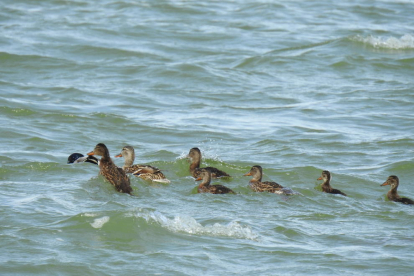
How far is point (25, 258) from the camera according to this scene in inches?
330

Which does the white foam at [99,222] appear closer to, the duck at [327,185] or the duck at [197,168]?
the duck at [197,168]

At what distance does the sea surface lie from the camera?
8.89m

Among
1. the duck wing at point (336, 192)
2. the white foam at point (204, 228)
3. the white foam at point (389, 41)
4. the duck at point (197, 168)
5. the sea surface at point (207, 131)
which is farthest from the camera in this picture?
the white foam at point (389, 41)

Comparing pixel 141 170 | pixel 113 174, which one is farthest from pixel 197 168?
pixel 113 174

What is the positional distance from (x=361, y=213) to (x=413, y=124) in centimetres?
635

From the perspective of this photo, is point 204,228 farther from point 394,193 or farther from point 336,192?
point 394,193

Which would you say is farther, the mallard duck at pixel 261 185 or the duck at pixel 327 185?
the duck at pixel 327 185

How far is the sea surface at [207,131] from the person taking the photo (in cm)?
889

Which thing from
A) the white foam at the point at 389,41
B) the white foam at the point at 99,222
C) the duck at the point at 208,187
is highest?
the white foam at the point at 389,41

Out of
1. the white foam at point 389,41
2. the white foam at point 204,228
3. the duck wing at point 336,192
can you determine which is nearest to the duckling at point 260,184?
the duck wing at point 336,192

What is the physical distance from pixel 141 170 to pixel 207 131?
12.3 ft

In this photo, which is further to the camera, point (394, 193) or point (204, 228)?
point (394, 193)

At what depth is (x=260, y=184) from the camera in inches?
448

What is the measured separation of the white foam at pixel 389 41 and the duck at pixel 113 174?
14829 millimetres
